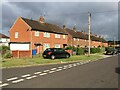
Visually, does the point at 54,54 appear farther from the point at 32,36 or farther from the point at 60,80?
the point at 60,80

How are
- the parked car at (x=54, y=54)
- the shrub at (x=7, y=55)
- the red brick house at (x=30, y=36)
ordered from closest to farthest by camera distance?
the shrub at (x=7, y=55), the parked car at (x=54, y=54), the red brick house at (x=30, y=36)

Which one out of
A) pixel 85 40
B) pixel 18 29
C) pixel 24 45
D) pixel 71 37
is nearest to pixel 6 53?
pixel 24 45

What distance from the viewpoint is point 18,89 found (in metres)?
8.59

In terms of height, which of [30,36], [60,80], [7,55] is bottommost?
[60,80]

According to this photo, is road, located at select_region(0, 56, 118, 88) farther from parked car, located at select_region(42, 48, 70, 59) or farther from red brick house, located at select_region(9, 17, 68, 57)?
red brick house, located at select_region(9, 17, 68, 57)

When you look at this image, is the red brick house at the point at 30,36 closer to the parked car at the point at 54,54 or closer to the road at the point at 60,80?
the parked car at the point at 54,54

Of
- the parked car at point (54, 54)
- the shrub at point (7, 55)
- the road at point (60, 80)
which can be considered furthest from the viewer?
the parked car at point (54, 54)

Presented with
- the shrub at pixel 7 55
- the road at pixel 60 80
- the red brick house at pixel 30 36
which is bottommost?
the road at pixel 60 80

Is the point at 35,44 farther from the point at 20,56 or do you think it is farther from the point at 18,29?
the point at 20,56

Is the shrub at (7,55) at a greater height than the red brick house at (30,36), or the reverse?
the red brick house at (30,36)

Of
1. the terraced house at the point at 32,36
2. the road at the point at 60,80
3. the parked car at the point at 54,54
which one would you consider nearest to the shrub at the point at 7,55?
the parked car at the point at 54,54

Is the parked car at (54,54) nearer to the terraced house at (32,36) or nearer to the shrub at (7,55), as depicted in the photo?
the shrub at (7,55)

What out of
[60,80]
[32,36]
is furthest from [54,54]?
[60,80]

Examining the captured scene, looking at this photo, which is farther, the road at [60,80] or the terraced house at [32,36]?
the terraced house at [32,36]
